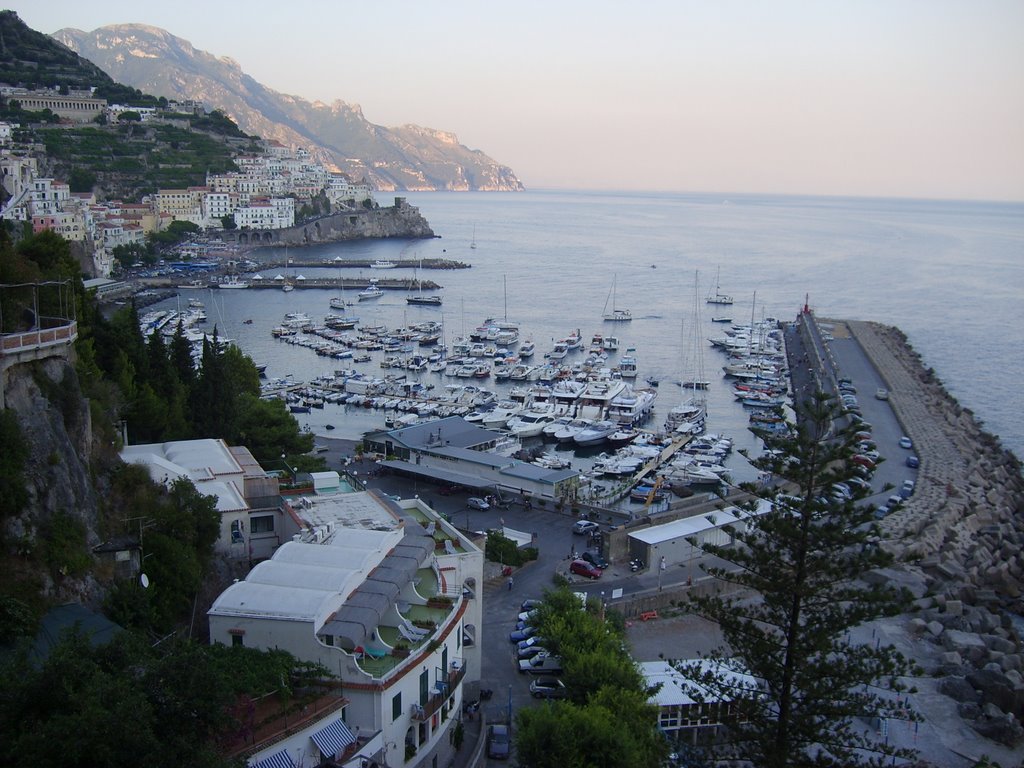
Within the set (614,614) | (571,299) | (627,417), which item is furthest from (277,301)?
(614,614)

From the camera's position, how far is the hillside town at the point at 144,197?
51.0 m

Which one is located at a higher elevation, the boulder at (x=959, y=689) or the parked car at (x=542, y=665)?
the parked car at (x=542, y=665)

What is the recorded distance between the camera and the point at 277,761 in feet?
23.7

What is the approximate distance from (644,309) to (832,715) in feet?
161

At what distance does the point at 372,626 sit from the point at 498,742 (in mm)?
2152

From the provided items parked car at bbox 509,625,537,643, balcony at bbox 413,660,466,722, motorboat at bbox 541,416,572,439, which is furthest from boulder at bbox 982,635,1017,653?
motorboat at bbox 541,416,572,439

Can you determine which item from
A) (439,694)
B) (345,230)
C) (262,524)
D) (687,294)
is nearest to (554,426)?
(262,524)

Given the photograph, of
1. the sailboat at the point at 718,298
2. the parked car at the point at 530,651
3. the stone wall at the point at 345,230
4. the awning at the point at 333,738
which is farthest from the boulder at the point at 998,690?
the stone wall at the point at 345,230

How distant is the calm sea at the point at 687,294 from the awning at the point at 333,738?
800 inches

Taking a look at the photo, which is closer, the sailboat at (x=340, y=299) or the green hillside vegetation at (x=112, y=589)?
the green hillside vegetation at (x=112, y=589)

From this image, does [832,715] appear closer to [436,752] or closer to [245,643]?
[436,752]

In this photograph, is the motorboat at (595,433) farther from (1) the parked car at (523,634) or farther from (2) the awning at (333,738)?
(2) the awning at (333,738)

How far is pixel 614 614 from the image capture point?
1309cm

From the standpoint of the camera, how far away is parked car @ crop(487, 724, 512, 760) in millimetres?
9625
